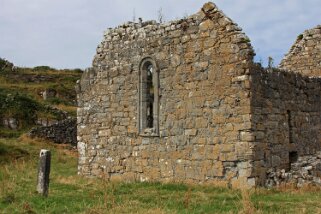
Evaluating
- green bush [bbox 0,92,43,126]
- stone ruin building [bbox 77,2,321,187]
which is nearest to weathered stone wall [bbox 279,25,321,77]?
stone ruin building [bbox 77,2,321,187]

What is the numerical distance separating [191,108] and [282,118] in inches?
101

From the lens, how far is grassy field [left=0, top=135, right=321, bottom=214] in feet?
28.6

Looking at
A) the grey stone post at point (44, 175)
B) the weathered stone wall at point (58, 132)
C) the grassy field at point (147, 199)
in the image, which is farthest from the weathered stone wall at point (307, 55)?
the weathered stone wall at point (58, 132)

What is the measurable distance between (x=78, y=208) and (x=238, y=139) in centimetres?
461

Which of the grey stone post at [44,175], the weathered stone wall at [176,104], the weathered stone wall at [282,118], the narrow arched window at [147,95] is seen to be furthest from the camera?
the narrow arched window at [147,95]

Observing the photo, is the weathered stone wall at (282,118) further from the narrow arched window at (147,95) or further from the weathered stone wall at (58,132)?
the weathered stone wall at (58,132)

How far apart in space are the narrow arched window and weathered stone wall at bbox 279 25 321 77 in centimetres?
725

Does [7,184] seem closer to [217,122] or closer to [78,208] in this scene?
[78,208]

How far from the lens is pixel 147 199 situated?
10.1 meters

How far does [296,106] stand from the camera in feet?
42.9

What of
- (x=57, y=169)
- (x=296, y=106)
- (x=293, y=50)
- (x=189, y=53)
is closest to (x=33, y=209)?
(x=189, y=53)

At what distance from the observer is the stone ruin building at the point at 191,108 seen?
11555mm

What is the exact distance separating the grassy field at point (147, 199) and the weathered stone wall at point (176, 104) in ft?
2.83

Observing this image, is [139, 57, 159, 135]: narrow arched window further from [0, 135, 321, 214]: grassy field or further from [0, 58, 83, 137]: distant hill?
[0, 58, 83, 137]: distant hill
